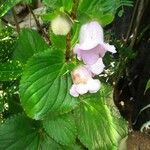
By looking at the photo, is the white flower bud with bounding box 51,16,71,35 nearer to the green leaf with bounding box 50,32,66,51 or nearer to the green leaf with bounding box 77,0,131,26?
the green leaf with bounding box 77,0,131,26

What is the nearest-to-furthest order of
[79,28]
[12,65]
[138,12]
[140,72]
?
1. [79,28]
2. [12,65]
3. [138,12]
4. [140,72]

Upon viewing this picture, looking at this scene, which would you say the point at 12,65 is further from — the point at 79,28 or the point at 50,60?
the point at 79,28

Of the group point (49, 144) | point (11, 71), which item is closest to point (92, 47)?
point (11, 71)

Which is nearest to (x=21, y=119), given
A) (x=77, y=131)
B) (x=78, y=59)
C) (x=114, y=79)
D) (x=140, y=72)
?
(x=77, y=131)

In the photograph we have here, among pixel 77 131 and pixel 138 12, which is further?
pixel 138 12

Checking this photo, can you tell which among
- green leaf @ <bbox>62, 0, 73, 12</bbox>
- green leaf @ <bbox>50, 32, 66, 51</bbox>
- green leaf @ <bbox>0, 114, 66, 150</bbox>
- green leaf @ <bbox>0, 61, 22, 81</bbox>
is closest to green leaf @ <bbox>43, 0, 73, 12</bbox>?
green leaf @ <bbox>62, 0, 73, 12</bbox>

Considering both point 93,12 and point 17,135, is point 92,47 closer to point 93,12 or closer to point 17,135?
point 93,12
